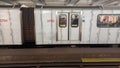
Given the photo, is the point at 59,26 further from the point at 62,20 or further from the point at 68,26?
the point at 68,26

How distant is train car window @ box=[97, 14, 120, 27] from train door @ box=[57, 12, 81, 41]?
1.36 metres

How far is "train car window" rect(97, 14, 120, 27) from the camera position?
31.8 feet

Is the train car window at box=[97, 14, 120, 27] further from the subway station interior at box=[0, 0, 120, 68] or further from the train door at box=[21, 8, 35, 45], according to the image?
the train door at box=[21, 8, 35, 45]

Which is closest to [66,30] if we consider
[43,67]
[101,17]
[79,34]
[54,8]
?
[79,34]

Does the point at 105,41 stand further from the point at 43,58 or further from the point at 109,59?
the point at 43,58

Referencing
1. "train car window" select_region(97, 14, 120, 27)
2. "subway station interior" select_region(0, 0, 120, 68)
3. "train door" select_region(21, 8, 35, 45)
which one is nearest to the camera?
"subway station interior" select_region(0, 0, 120, 68)

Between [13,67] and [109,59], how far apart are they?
176 inches

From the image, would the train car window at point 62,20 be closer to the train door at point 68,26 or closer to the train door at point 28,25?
the train door at point 68,26

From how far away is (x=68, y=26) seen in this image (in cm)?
965

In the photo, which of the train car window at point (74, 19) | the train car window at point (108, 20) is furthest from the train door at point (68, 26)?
the train car window at point (108, 20)

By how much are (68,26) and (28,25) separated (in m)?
2.52

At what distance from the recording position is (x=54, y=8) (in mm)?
9414

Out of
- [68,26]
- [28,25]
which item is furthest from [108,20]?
[28,25]

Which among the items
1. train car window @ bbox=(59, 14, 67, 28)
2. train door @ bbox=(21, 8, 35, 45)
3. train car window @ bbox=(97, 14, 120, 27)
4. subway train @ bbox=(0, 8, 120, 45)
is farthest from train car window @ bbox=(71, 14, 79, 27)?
train door @ bbox=(21, 8, 35, 45)
